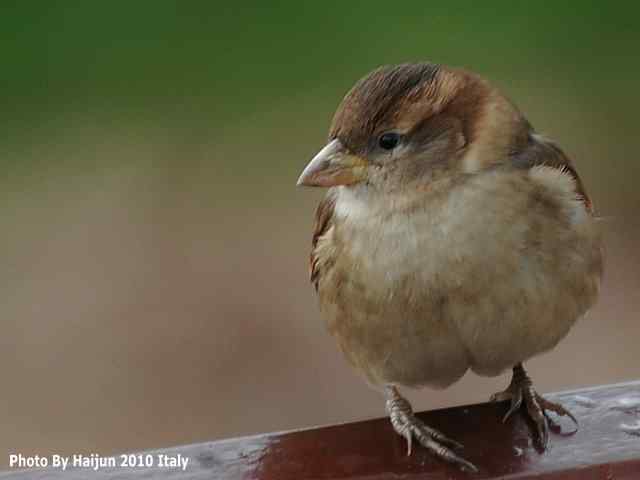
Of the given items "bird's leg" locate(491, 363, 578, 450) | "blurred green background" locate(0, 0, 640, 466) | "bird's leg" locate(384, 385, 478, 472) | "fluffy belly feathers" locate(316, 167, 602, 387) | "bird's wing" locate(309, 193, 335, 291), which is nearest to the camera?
"bird's leg" locate(384, 385, 478, 472)

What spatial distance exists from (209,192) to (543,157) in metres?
2.90

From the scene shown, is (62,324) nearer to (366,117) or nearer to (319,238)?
(319,238)

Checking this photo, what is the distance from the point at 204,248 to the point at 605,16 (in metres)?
2.31

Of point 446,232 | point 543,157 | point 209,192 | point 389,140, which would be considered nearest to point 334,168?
point 389,140

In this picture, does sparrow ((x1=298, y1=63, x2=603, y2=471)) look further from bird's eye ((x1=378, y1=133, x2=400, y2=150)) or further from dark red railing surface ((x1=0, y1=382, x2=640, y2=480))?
dark red railing surface ((x1=0, y1=382, x2=640, y2=480))

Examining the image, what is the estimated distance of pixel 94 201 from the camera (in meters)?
5.96

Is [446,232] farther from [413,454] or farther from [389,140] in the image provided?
[413,454]

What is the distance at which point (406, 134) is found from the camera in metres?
3.11

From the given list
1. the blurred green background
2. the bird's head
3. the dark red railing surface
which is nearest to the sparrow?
the bird's head

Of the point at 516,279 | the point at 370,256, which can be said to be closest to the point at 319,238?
the point at 370,256

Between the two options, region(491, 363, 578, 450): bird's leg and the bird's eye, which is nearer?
region(491, 363, 578, 450): bird's leg

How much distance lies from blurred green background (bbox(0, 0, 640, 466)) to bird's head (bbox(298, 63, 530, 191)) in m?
1.79

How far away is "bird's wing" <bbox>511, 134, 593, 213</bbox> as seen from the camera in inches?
124

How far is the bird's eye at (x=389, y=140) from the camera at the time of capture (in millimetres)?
3092
